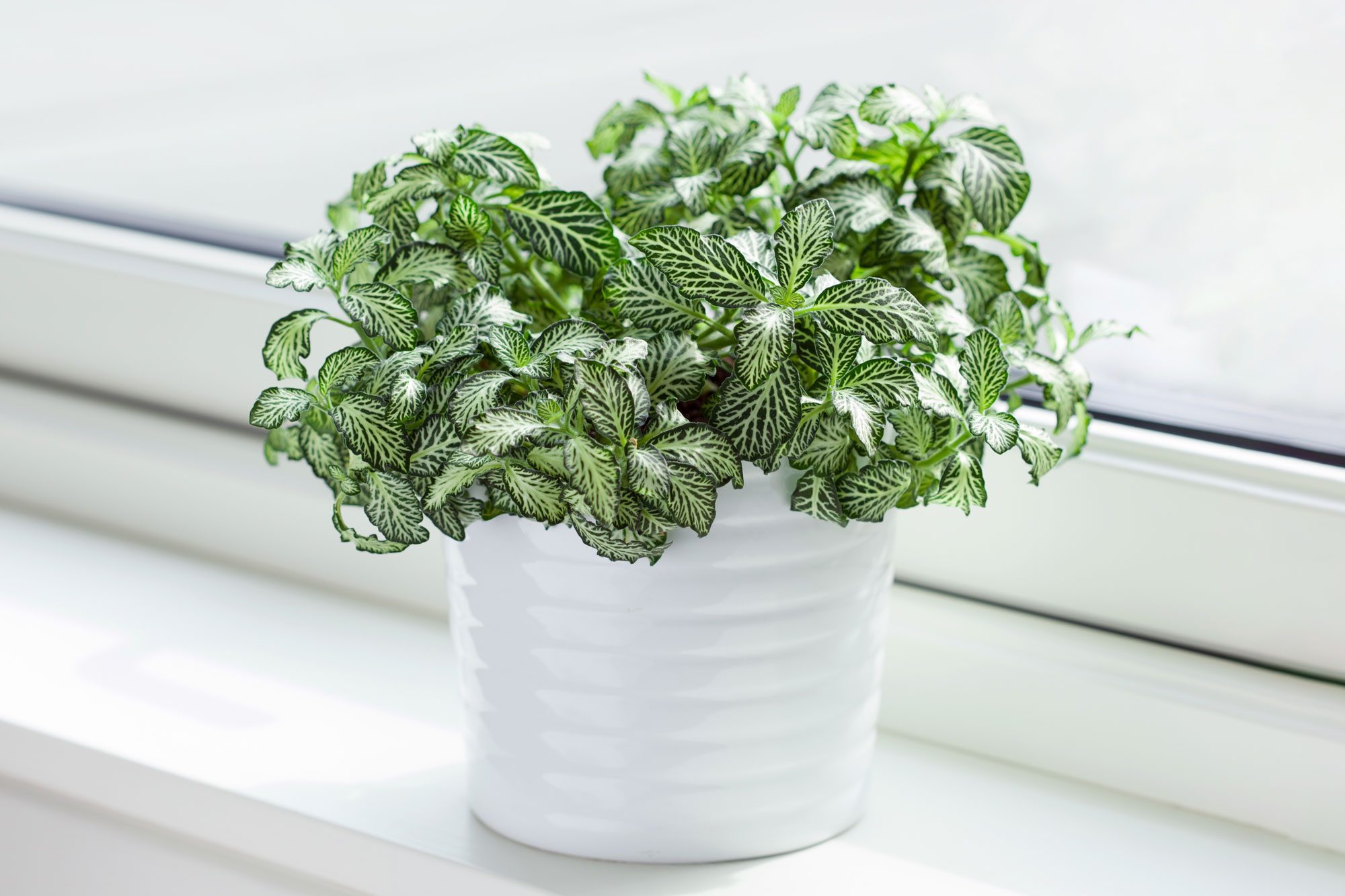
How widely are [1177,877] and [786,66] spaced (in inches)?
18.9

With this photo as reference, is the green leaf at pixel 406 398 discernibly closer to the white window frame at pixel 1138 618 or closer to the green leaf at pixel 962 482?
the green leaf at pixel 962 482

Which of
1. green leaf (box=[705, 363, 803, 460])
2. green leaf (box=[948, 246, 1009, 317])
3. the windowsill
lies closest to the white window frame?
the windowsill

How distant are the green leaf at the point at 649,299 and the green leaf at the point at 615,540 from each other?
0.07 metres

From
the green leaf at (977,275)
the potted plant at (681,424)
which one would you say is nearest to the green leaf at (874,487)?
the potted plant at (681,424)

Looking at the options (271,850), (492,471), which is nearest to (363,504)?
(492,471)

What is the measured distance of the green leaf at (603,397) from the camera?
1.26ft

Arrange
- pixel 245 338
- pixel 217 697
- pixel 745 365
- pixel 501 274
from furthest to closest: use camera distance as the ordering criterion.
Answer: pixel 245 338 < pixel 217 697 < pixel 501 274 < pixel 745 365

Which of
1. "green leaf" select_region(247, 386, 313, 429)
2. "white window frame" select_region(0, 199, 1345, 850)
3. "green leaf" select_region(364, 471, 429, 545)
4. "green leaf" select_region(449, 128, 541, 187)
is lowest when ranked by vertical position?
"white window frame" select_region(0, 199, 1345, 850)

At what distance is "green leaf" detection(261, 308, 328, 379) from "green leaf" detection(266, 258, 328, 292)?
0.05ft

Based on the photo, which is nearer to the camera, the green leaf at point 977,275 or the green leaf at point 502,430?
the green leaf at point 502,430

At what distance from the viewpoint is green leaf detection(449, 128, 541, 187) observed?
1.48 feet

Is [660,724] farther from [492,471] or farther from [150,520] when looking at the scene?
[150,520]

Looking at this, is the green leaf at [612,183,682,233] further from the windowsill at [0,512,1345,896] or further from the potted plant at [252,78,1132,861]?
the windowsill at [0,512,1345,896]

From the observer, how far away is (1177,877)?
520mm
